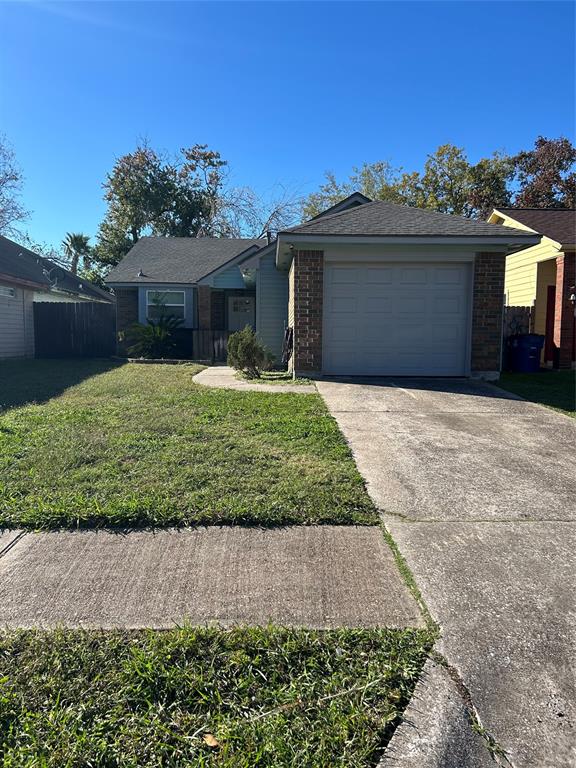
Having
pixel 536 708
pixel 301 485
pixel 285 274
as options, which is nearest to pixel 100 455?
pixel 301 485

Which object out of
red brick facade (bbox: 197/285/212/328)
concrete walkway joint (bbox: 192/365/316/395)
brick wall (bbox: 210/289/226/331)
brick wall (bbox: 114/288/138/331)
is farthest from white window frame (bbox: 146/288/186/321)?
concrete walkway joint (bbox: 192/365/316/395)

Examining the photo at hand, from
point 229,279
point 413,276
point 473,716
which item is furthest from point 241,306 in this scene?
point 473,716

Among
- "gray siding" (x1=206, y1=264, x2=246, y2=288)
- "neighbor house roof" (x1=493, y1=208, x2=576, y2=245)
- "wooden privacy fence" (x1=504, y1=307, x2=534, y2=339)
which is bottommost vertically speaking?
"wooden privacy fence" (x1=504, y1=307, x2=534, y2=339)

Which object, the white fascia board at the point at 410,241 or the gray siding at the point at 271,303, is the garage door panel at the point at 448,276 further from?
the gray siding at the point at 271,303

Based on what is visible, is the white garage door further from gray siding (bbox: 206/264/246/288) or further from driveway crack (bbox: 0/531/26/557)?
driveway crack (bbox: 0/531/26/557)

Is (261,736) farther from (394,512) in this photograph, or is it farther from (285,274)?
(285,274)

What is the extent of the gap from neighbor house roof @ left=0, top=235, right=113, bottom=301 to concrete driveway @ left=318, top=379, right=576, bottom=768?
14.0m

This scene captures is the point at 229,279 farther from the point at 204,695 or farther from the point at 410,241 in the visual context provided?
the point at 204,695

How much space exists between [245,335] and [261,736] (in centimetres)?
949

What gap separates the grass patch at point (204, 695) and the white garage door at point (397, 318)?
329 inches

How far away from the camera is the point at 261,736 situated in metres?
1.84

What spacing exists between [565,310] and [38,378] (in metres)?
12.4

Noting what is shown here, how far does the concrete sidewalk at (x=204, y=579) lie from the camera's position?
2529 mm

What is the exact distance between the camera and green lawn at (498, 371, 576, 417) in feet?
27.1
